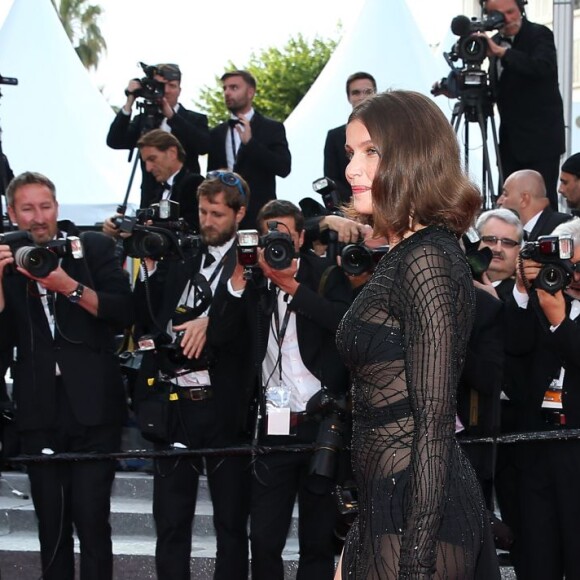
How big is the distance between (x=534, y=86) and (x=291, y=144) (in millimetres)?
3964

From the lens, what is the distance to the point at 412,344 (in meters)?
2.28

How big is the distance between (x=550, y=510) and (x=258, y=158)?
121 inches

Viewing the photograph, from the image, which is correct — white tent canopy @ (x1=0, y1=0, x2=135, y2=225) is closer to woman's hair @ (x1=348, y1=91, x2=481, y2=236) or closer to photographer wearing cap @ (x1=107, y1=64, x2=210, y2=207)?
photographer wearing cap @ (x1=107, y1=64, x2=210, y2=207)

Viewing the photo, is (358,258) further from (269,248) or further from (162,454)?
(162,454)

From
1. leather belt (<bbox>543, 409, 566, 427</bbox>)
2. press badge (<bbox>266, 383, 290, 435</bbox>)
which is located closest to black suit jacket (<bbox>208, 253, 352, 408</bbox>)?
press badge (<bbox>266, 383, 290, 435</bbox>)

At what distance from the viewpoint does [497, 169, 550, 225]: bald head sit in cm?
629

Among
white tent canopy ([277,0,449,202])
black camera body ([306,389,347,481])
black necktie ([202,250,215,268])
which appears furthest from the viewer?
white tent canopy ([277,0,449,202])

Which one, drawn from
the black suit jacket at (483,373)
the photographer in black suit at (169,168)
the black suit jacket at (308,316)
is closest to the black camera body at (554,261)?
the black suit jacket at (483,373)

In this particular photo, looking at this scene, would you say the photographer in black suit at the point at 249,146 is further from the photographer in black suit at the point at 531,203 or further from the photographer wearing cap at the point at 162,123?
the photographer in black suit at the point at 531,203

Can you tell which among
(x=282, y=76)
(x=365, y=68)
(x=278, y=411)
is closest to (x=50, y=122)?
(x=365, y=68)

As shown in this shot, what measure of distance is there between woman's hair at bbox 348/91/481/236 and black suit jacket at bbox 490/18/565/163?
4.61 metres

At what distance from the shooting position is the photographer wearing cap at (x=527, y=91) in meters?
6.80

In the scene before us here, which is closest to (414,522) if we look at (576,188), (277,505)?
(277,505)

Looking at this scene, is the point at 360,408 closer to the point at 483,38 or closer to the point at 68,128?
the point at 483,38
